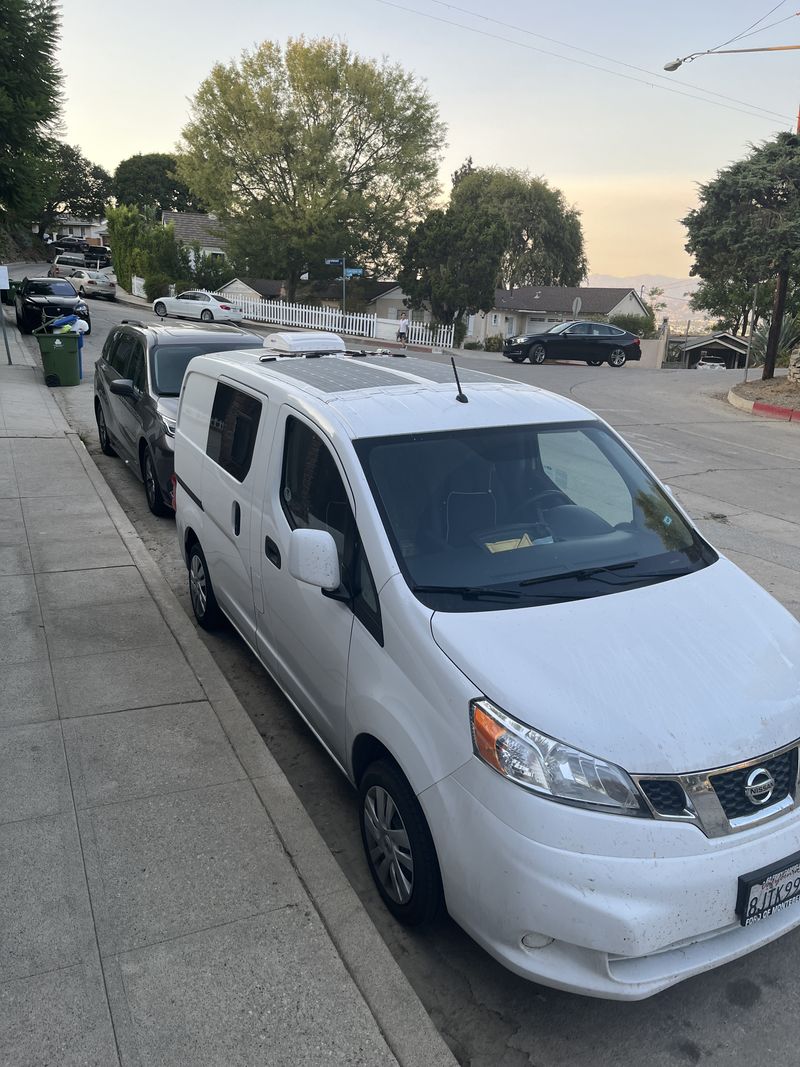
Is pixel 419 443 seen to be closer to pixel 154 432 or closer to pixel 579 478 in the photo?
pixel 579 478

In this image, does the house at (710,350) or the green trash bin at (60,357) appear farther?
the house at (710,350)

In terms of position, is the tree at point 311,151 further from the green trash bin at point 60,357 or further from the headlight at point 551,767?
the headlight at point 551,767

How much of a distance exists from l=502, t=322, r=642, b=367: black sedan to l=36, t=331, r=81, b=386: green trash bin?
16.6 metres

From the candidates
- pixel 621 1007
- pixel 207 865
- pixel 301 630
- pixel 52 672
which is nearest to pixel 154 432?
pixel 52 672

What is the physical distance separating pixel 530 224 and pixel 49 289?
5075cm

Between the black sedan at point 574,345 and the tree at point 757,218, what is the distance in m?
8.08

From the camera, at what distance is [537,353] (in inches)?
1138

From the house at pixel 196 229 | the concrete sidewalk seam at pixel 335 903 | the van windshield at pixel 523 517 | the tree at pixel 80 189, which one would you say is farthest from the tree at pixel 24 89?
the tree at pixel 80 189

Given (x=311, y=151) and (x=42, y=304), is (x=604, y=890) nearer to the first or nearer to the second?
(x=42, y=304)

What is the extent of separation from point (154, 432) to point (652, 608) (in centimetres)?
595

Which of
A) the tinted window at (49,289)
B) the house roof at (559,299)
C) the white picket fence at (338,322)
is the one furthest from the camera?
the house roof at (559,299)

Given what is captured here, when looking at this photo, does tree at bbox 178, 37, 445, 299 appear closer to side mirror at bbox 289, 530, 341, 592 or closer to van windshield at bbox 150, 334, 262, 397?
van windshield at bbox 150, 334, 262, 397

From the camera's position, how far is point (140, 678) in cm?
476

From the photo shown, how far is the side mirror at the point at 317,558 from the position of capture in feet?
10.4
